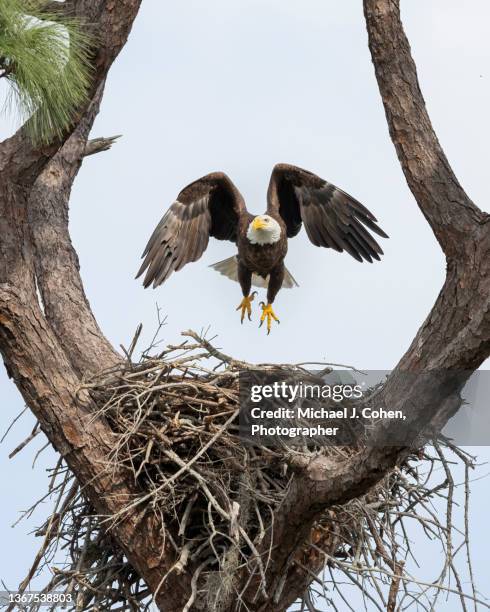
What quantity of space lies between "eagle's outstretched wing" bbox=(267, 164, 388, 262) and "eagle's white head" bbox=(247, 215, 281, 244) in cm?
20

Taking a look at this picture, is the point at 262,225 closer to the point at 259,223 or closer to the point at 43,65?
the point at 259,223

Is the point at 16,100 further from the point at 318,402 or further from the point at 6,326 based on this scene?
the point at 318,402

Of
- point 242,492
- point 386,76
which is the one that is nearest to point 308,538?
point 242,492

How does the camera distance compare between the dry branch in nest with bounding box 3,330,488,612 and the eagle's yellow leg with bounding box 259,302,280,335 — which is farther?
the eagle's yellow leg with bounding box 259,302,280,335

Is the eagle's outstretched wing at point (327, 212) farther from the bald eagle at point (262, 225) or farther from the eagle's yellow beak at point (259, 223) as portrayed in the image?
the eagle's yellow beak at point (259, 223)

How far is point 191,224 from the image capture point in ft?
23.4

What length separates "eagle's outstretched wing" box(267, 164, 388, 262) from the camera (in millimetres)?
6895

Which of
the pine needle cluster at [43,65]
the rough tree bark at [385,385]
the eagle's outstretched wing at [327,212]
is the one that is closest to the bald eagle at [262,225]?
the eagle's outstretched wing at [327,212]

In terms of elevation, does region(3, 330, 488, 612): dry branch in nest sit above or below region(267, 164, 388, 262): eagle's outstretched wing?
below

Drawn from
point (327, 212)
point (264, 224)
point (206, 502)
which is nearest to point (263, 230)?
point (264, 224)

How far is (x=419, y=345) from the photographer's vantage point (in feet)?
13.5

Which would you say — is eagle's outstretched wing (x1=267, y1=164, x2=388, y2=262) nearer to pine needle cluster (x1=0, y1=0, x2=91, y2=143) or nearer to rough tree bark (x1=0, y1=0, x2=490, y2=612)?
rough tree bark (x1=0, y1=0, x2=490, y2=612)

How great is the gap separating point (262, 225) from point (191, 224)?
51cm

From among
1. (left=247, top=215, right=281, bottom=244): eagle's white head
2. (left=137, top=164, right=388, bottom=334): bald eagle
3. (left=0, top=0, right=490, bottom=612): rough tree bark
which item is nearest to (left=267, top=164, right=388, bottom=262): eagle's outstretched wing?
(left=137, top=164, right=388, bottom=334): bald eagle
